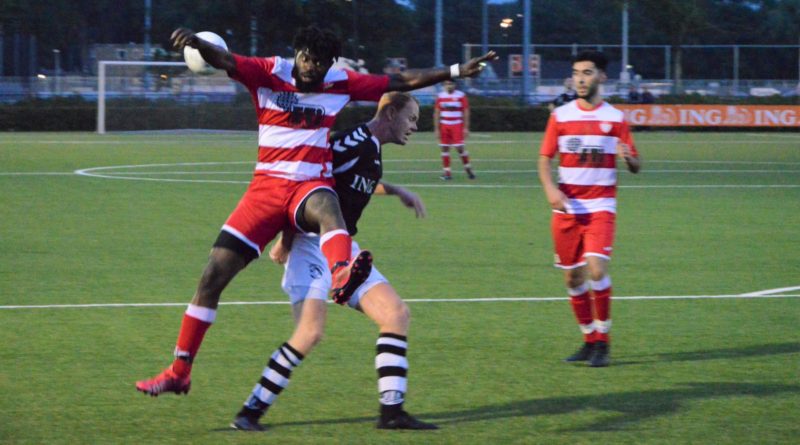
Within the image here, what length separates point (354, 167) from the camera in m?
6.60

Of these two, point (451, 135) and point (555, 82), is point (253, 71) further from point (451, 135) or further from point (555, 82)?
point (555, 82)

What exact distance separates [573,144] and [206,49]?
10.0 feet

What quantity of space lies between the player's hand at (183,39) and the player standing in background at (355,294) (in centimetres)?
90

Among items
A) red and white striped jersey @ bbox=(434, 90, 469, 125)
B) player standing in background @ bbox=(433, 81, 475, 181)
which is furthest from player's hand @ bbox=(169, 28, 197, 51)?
red and white striped jersey @ bbox=(434, 90, 469, 125)

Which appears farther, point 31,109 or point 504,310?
point 31,109

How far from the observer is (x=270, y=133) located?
6.48m

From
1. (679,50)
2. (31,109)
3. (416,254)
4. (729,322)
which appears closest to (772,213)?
(416,254)

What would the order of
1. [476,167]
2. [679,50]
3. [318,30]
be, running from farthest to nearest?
[679,50], [476,167], [318,30]

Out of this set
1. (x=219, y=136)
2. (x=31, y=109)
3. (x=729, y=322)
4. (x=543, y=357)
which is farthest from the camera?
(x=31, y=109)

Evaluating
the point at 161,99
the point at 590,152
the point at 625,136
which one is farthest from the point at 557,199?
the point at 161,99

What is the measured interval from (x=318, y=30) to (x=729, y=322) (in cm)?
487

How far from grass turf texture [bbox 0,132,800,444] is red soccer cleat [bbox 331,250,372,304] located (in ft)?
2.60

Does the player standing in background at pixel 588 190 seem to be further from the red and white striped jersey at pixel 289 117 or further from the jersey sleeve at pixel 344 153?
the red and white striped jersey at pixel 289 117

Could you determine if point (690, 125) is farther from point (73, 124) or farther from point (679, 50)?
point (73, 124)
